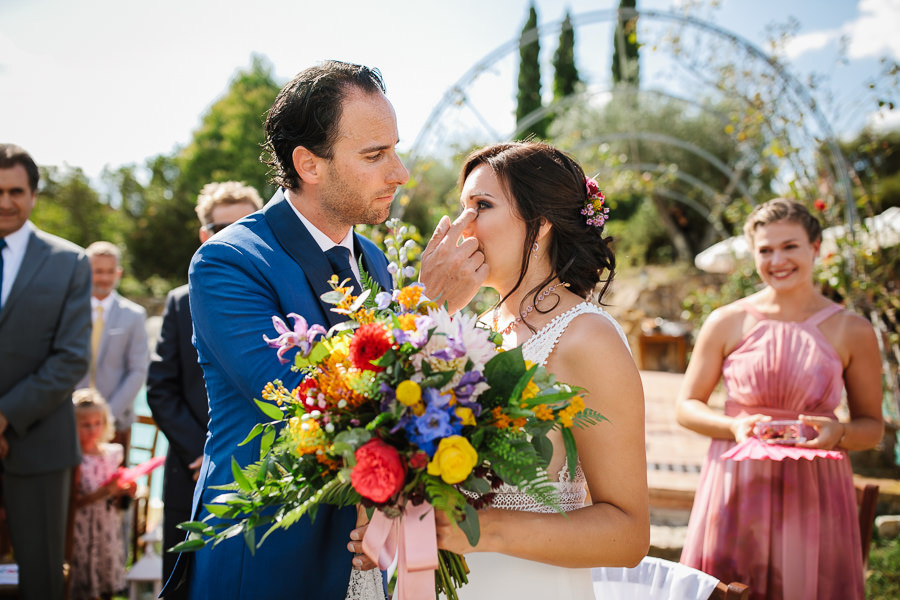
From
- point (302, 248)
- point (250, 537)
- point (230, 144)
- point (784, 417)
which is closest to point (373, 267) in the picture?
point (302, 248)

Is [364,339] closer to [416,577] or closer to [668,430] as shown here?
[416,577]

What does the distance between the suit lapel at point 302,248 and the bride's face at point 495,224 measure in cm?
50

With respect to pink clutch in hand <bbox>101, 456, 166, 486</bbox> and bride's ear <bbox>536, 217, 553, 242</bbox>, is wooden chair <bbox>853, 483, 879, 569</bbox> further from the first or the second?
pink clutch in hand <bbox>101, 456, 166, 486</bbox>

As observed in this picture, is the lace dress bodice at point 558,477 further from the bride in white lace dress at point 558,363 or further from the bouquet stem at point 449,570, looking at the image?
the bouquet stem at point 449,570

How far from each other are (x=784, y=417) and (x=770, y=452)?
2.00 feet

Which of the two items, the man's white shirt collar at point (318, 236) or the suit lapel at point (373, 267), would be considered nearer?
the man's white shirt collar at point (318, 236)

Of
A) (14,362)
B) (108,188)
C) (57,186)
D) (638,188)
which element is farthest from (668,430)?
(108,188)

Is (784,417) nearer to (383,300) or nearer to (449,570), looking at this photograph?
(449,570)

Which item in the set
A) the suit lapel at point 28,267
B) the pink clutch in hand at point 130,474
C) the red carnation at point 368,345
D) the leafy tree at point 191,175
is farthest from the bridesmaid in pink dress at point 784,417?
the leafy tree at point 191,175

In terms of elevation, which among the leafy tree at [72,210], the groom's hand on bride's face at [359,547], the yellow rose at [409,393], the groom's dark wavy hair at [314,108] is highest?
the leafy tree at [72,210]

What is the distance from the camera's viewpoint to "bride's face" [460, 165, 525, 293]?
6.92 ft

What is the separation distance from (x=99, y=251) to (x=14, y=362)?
112 inches

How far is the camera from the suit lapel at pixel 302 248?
194 centimetres

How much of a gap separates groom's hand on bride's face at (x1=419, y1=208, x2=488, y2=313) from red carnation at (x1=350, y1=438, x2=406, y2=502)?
693mm
